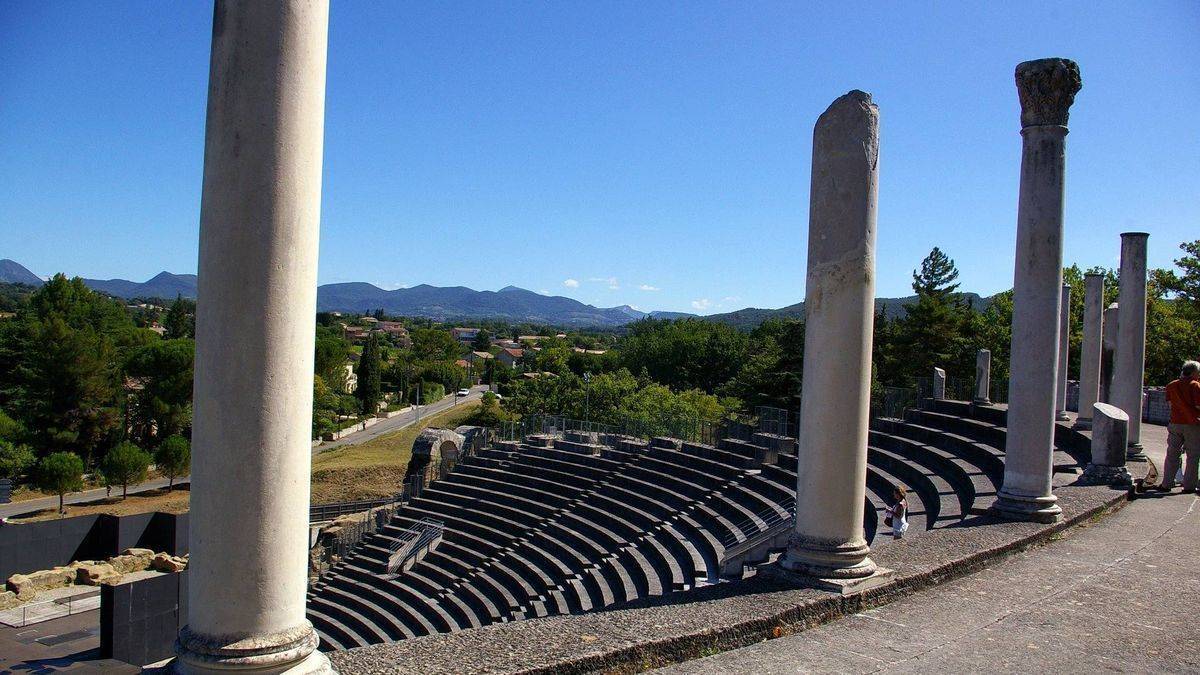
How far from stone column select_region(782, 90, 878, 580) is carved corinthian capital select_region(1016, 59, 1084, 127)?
414cm

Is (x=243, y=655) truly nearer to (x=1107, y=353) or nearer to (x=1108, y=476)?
(x=1108, y=476)

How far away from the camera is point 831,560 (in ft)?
23.0

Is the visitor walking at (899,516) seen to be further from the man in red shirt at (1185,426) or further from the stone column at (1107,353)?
the stone column at (1107,353)

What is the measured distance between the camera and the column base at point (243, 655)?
434 centimetres

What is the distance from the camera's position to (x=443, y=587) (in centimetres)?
2031

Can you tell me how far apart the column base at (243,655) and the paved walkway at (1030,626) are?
2377mm

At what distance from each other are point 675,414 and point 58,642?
1495 inches

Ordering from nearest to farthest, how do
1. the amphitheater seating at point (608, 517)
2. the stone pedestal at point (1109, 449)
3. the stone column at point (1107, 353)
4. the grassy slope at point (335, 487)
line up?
the stone pedestal at point (1109, 449)
the amphitheater seating at point (608, 517)
the stone column at point (1107, 353)
the grassy slope at point (335, 487)

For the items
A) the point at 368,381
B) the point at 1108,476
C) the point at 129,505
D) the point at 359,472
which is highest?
the point at 1108,476

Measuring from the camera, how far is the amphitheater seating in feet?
47.8

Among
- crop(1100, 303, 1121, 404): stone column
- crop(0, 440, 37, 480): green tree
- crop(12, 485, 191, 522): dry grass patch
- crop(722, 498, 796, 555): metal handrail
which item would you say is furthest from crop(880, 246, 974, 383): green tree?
crop(0, 440, 37, 480): green tree

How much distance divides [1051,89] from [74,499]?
52663 millimetres

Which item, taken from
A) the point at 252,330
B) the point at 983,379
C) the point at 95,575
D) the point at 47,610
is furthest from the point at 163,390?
the point at 252,330

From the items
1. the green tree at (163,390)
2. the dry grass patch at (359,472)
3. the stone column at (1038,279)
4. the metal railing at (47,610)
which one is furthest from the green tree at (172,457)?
the stone column at (1038,279)
